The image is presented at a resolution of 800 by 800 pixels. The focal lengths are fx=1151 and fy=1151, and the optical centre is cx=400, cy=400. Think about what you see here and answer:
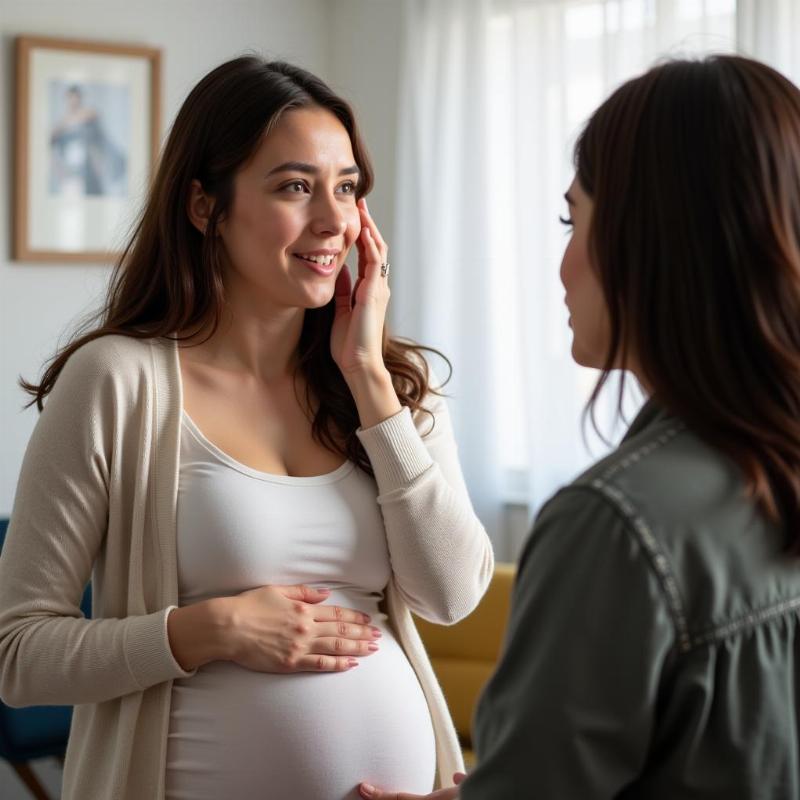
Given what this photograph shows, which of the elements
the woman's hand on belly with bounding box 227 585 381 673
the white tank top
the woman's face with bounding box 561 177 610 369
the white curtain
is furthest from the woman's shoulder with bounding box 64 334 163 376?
the white curtain

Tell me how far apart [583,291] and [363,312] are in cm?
81

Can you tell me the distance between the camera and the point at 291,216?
5.58ft

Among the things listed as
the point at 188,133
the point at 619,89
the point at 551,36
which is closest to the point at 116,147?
the point at 551,36

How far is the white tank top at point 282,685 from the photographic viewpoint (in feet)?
5.01

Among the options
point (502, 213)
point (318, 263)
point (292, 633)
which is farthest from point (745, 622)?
point (502, 213)

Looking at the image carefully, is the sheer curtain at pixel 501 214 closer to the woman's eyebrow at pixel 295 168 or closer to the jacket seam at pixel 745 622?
the woman's eyebrow at pixel 295 168

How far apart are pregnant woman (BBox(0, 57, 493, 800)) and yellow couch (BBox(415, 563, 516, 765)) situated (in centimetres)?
152

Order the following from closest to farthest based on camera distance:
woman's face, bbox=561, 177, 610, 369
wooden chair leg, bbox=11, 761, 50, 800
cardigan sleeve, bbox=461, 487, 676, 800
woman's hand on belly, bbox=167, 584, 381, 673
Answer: cardigan sleeve, bbox=461, 487, 676, 800
woman's face, bbox=561, 177, 610, 369
woman's hand on belly, bbox=167, 584, 381, 673
wooden chair leg, bbox=11, 761, 50, 800

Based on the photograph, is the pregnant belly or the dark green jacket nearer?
the dark green jacket

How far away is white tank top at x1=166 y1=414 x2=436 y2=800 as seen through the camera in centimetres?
153

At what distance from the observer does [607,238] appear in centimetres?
93

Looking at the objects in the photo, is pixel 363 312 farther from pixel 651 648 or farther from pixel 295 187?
pixel 651 648

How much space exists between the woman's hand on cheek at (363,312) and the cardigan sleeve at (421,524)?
0.12 metres

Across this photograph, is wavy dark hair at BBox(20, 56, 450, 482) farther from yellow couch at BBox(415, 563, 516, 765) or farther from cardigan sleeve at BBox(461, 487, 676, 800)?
yellow couch at BBox(415, 563, 516, 765)
